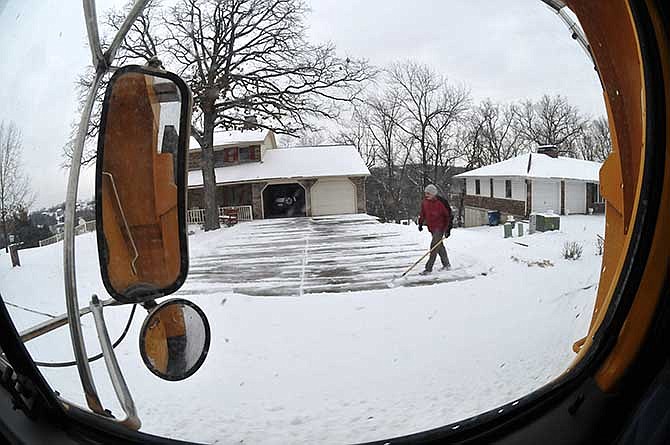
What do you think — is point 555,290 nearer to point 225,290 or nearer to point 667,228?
point 667,228

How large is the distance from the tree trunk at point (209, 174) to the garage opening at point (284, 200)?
30cm

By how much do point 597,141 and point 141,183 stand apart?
1.00 meters

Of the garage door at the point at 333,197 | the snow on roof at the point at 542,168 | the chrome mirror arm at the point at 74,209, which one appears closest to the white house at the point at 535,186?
the snow on roof at the point at 542,168

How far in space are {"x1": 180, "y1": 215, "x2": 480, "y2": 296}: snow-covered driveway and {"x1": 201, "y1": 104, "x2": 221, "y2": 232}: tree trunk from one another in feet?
0.42

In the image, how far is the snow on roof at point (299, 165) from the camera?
140cm

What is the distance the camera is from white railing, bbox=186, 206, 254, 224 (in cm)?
112

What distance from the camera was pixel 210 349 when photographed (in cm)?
132

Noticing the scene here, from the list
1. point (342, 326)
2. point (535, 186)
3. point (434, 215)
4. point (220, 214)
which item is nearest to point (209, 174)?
point (220, 214)

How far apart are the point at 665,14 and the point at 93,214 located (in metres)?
1.18

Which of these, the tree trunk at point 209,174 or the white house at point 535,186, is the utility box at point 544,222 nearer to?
the white house at point 535,186

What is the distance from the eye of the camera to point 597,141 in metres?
0.94

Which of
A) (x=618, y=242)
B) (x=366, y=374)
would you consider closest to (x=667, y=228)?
(x=618, y=242)

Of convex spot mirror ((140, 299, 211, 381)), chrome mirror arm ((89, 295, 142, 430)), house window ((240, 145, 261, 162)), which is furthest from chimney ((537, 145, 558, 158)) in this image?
chrome mirror arm ((89, 295, 142, 430))

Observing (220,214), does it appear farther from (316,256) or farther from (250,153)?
(316,256)
